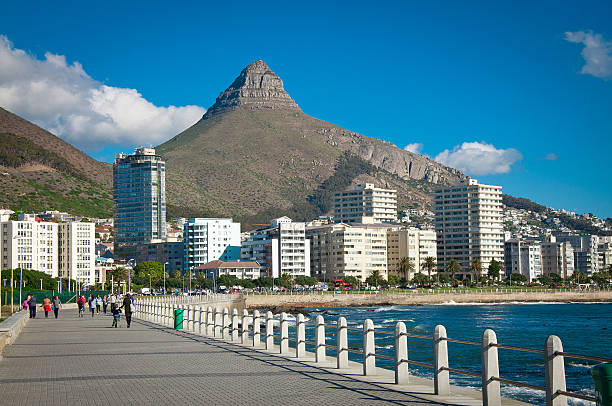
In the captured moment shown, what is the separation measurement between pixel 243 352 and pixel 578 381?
17335 mm

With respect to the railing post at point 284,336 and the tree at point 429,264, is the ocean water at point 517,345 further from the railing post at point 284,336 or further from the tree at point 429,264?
the tree at point 429,264

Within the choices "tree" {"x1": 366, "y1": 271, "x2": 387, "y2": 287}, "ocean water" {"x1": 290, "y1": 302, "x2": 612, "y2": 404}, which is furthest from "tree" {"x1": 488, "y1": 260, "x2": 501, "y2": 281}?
"ocean water" {"x1": 290, "y1": 302, "x2": 612, "y2": 404}

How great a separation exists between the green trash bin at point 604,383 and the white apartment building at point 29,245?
455ft

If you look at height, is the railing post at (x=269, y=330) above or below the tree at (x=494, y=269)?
above

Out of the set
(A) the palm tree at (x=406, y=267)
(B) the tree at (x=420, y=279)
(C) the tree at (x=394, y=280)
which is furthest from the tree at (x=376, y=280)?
(A) the palm tree at (x=406, y=267)

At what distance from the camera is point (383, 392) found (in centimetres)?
1274

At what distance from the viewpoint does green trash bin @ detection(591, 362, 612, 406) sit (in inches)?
287

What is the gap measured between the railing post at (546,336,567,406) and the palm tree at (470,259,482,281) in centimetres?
17582

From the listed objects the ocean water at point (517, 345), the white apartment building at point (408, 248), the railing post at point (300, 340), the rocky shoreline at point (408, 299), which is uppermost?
the white apartment building at point (408, 248)

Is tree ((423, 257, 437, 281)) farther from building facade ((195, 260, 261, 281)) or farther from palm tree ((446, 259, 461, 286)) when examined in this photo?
building facade ((195, 260, 261, 281))

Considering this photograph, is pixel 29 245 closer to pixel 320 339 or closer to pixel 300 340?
pixel 300 340

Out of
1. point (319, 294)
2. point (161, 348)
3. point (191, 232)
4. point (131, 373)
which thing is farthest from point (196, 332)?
point (191, 232)

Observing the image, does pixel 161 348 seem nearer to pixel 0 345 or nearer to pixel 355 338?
pixel 0 345

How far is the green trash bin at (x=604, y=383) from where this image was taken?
7281 millimetres
